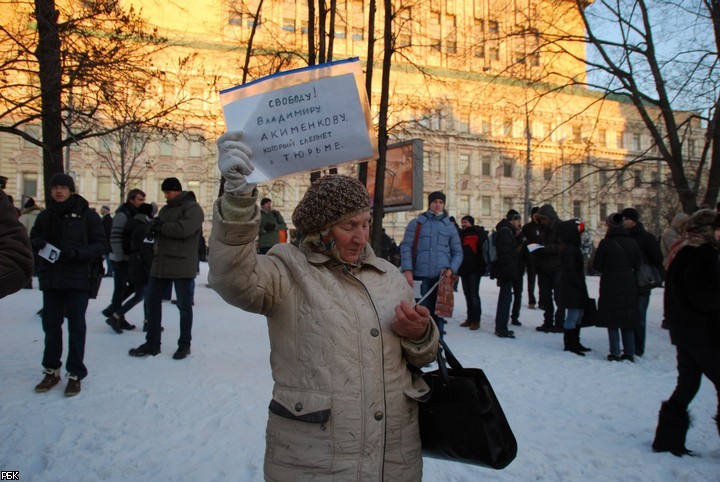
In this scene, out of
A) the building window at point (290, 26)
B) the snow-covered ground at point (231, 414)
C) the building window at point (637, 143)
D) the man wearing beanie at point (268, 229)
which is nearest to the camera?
the snow-covered ground at point (231, 414)

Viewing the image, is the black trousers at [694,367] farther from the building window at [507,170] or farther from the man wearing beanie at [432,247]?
the building window at [507,170]

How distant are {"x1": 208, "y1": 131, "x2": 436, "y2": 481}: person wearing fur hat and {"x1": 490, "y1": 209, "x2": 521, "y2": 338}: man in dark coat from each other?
7018 millimetres

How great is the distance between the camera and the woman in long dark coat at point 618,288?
7.02 metres

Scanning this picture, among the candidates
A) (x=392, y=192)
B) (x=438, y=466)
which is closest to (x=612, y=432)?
(x=438, y=466)

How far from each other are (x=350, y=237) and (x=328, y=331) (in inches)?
16.4

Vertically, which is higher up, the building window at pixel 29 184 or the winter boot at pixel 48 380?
the building window at pixel 29 184

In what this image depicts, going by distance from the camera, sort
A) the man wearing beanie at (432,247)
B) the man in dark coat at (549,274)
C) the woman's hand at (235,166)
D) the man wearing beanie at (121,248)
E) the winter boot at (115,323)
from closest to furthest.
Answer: the woman's hand at (235,166) → the man wearing beanie at (432,247) → the winter boot at (115,323) → the man wearing beanie at (121,248) → the man in dark coat at (549,274)

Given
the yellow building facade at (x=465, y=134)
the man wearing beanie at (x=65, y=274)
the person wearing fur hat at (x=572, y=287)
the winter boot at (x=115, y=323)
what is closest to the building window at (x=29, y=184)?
the yellow building facade at (x=465, y=134)

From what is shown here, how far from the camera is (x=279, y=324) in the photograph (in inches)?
83.0

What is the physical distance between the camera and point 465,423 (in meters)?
2.16

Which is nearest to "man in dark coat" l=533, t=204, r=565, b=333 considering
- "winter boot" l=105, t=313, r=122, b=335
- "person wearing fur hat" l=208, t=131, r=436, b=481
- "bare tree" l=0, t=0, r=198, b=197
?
"winter boot" l=105, t=313, r=122, b=335

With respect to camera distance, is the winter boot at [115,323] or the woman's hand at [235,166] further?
the winter boot at [115,323]

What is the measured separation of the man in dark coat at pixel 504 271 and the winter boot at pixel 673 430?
15.5 ft

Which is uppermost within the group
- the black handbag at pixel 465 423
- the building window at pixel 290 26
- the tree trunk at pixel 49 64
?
the building window at pixel 290 26
